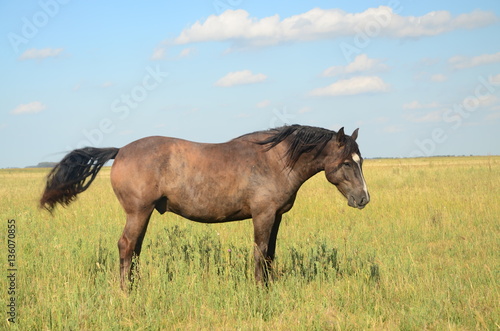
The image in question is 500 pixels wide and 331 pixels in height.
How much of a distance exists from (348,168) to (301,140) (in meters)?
0.78

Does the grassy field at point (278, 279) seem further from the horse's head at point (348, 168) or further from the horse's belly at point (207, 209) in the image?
the horse's head at point (348, 168)

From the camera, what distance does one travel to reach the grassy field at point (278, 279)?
5.16 m

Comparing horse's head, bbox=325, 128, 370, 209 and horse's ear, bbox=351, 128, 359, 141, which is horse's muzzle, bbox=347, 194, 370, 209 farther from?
horse's ear, bbox=351, 128, 359, 141

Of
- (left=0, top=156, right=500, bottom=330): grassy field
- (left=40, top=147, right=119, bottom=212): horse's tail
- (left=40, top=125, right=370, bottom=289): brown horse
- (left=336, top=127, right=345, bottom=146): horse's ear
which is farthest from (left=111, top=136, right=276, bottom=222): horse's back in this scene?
(left=336, top=127, right=345, bottom=146): horse's ear

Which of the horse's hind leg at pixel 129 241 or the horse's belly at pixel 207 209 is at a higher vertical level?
the horse's belly at pixel 207 209

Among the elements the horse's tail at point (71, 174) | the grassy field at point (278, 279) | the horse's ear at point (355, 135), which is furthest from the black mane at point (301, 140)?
the horse's tail at point (71, 174)

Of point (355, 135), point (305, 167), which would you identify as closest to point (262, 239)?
point (305, 167)

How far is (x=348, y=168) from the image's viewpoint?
666cm

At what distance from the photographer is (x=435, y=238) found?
10078mm

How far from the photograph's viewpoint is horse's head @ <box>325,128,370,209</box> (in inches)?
259

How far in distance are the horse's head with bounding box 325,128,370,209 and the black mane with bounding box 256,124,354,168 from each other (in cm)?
14

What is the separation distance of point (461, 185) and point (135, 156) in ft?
52.9

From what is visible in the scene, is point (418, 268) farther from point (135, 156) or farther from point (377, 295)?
point (135, 156)

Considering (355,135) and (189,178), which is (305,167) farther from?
(189,178)
